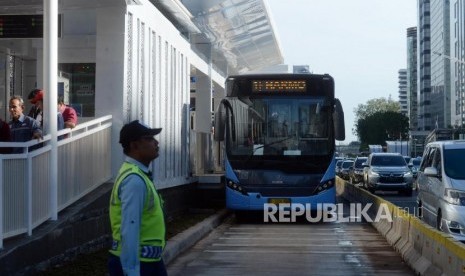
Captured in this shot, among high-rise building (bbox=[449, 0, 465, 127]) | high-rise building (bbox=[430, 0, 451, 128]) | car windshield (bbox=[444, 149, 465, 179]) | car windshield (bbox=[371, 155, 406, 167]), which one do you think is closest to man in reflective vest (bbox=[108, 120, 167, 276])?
car windshield (bbox=[444, 149, 465, 179])

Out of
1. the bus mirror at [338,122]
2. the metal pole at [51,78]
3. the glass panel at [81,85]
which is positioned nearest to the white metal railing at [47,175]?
the metal pole at [51,78]

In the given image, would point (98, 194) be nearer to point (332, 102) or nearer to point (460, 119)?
point (332, 102)

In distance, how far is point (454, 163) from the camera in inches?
563

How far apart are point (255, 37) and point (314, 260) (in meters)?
18.3

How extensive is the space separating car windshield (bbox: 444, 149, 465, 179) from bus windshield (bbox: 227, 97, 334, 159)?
4.99 m

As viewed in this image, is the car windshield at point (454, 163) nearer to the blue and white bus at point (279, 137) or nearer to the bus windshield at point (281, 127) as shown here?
the blue and white bus at point (279, 137)

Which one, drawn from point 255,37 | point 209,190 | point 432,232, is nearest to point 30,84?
point 209,190

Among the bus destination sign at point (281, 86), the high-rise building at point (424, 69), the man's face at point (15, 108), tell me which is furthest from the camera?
the high-rise building at point (424, 69)

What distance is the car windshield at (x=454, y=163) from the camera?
13.9 meters

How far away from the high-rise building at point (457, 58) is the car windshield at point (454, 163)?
112 meters

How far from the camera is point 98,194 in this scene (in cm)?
1231

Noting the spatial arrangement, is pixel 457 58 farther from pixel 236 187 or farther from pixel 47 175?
pixel 47 175

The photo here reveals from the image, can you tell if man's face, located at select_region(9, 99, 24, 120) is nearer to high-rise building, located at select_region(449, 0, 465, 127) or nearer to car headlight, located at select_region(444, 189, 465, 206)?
car headlight, located at select_region(444, 189, 465, 206)

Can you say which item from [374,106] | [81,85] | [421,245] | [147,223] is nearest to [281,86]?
[81,85]
